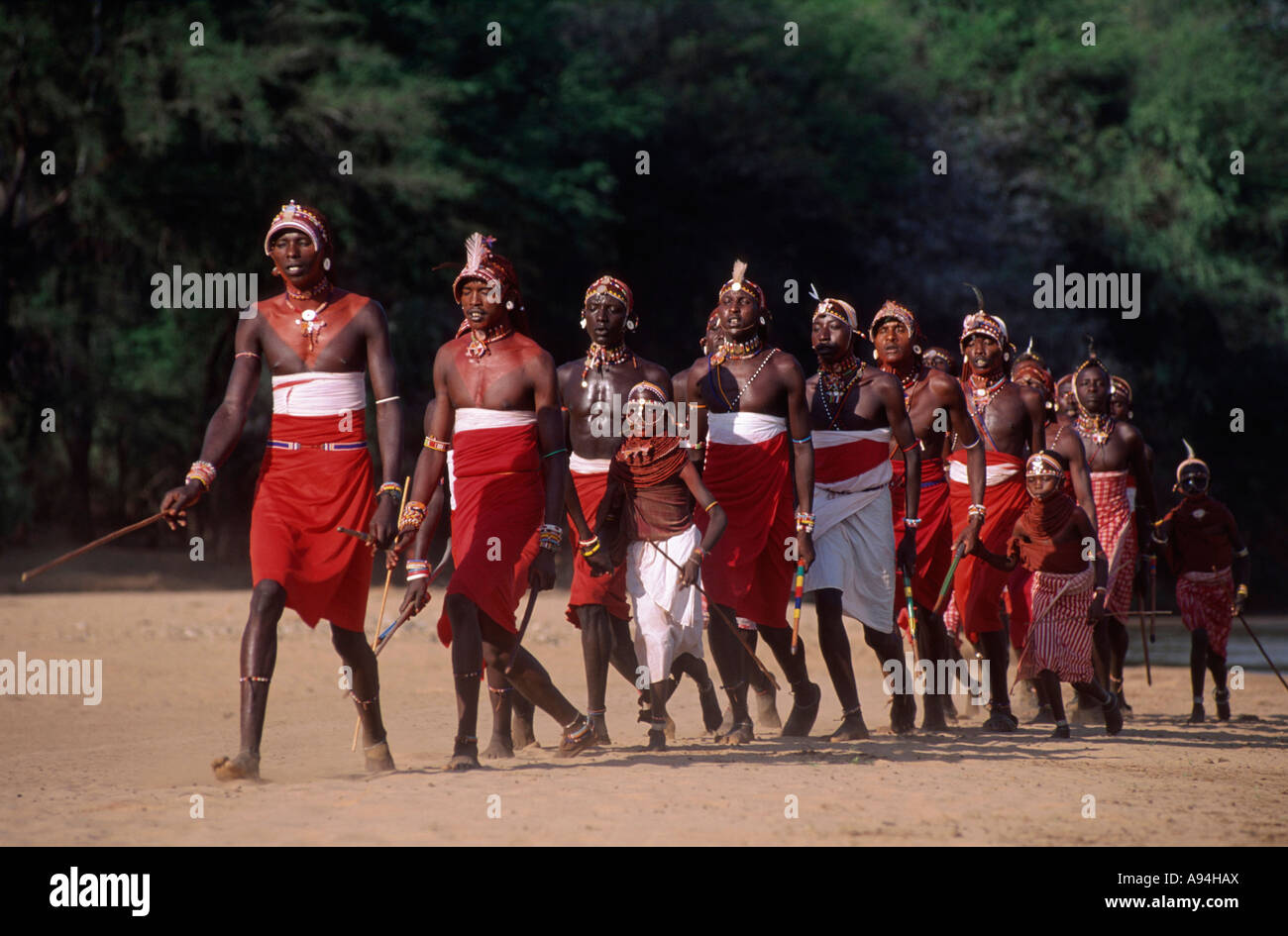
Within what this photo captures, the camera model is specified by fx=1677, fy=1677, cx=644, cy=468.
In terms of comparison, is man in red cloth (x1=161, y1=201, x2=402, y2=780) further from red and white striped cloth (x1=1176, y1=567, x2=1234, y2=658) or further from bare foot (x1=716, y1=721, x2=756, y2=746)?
red and white striped cloth (x1=1176, y1=567, x2=1234, y2=658)

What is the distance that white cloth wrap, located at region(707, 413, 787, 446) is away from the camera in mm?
8781

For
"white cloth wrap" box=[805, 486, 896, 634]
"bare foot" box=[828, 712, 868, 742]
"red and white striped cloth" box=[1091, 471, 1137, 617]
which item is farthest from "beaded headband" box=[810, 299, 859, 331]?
"red and white striped cloth" box=[1091, 471, 1137, 617]

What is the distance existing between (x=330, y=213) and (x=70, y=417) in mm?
4550

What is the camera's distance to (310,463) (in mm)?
7293

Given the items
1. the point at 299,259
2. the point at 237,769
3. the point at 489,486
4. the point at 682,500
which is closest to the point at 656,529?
the point at 682,500

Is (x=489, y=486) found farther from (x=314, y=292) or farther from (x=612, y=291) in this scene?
(x=612, y=291)

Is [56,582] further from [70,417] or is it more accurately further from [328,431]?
[328,431]

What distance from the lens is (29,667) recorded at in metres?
12.8

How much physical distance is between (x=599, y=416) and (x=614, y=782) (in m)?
2.39

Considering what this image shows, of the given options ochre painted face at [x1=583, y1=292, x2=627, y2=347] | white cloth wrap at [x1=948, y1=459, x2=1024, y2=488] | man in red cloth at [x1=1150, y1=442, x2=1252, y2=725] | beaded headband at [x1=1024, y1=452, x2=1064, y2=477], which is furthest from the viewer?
man in red cloth at [x1=1150, y1=442, x2=1252, y2=725]

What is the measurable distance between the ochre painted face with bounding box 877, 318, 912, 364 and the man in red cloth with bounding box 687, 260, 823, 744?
4.25 feet

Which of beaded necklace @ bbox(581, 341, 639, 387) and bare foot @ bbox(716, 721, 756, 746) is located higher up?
beaded necklace @ bbox(581, 341, 639, 387)

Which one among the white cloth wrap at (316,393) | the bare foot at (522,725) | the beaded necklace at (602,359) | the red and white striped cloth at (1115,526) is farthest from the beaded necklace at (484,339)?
the red and white striped cloth at (1115,526)

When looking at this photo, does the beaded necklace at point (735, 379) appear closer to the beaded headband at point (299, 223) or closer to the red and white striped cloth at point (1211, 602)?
the beaded headband at point (299, 223)
